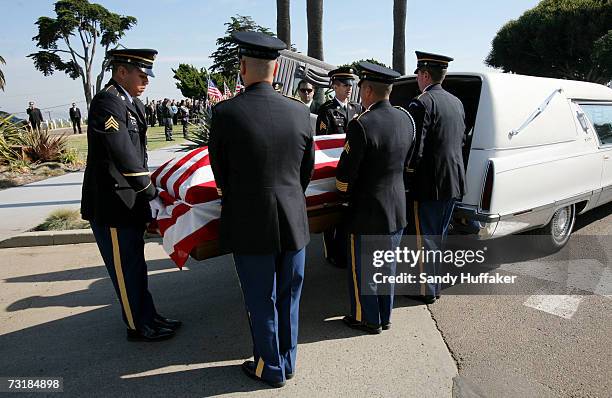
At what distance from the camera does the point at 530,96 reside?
12.6ft

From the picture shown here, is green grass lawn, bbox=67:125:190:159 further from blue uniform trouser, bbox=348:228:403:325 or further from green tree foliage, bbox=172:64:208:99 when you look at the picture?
green tree foliage, bbox=172:64:208:99

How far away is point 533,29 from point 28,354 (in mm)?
28789

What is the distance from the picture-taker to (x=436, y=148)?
127 inches

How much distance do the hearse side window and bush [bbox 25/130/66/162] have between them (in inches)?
418

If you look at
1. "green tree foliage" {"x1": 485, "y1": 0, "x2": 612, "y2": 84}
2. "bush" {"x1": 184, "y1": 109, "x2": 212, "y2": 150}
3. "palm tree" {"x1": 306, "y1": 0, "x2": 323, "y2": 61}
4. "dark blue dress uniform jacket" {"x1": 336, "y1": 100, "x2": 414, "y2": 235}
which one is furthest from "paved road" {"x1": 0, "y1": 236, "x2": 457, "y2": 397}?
"green tree foliage" {"x1": 485, "y1": 0, "x2": 612, "y2": 84}

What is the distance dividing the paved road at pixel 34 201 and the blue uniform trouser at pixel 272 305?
14.0 feet

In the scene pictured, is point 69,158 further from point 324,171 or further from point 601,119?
point 601,119

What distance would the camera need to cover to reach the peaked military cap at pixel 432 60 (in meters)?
3.28

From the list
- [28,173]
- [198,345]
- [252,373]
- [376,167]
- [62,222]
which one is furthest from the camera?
[28,173]

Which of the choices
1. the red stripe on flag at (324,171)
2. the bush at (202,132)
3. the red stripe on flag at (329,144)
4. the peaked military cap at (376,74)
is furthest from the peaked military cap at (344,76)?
the bush at (202,132)

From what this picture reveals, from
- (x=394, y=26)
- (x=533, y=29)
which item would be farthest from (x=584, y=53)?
(x=394, y=26)

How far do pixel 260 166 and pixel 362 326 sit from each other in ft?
4.98

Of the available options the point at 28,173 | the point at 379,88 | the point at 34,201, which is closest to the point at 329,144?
the point at 379,88

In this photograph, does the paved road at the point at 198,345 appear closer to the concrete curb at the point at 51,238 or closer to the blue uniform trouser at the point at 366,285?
the blue uniform trouser at the point at 366,285
